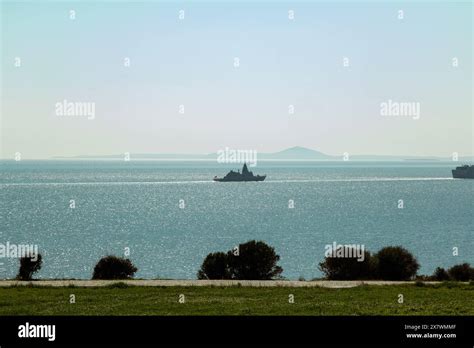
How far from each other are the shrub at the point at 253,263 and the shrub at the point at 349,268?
2.41m

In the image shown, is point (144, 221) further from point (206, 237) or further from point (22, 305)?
point (22, 305)

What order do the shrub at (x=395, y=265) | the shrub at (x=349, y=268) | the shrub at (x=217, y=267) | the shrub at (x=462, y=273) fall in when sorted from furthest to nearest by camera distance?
1. the shrub at (x=462, y=273)
2. the shrub at (x=395, y=265)
3. the shrub at (x=217, y=267)
4. the shrub at (x=349, y=268)

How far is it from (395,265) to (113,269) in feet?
40.8

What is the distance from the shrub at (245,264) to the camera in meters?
25.8

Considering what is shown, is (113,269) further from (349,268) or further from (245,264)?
(349,268)

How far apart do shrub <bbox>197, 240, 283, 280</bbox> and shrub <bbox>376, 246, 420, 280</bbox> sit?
4725 mm

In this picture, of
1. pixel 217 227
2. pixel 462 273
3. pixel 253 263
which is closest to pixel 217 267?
pixel 253 263

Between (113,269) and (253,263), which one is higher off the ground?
(253,263)

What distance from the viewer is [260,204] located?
438ft

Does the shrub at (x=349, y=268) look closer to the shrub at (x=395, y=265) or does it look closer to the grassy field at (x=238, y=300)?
the shrub at (x=395, y=265)

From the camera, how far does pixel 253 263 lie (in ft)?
84.7

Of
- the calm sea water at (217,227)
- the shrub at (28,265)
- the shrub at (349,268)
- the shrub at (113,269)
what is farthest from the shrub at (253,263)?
the calm sea water at (217,227)

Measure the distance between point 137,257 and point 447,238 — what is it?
4105cm
